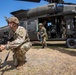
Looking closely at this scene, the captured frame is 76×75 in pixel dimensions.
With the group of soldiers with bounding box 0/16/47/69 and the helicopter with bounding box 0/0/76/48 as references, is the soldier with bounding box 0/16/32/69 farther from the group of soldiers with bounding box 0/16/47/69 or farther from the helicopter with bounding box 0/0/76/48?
the helicopter with bounding box 0/0/76/48

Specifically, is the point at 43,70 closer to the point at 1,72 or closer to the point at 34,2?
the point at 1,72

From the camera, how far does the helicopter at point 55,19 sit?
11.6m

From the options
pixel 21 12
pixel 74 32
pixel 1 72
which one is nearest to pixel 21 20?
pixel 21 12

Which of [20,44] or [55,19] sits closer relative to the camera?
[20,44]

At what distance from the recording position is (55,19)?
41.7ft

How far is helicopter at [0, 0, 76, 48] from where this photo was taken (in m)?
11.6

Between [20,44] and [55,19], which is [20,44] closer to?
[20,44]

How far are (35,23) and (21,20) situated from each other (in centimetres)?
158

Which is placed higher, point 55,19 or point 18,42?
point 55,19

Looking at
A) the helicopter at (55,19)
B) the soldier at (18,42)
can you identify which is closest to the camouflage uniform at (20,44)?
the soldier at (18,42)

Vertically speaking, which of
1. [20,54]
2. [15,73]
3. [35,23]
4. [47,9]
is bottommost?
[15,73]

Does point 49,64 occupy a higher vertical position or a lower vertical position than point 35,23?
lower

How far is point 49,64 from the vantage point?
6.27 meters

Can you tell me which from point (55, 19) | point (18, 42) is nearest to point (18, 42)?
point (18, 42)
